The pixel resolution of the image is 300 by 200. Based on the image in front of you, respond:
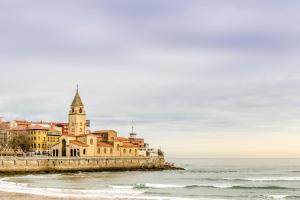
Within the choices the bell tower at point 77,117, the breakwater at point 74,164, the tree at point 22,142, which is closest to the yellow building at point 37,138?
the tree at point 22,142

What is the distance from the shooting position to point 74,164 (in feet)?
317

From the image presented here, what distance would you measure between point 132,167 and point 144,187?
48028 millimetres

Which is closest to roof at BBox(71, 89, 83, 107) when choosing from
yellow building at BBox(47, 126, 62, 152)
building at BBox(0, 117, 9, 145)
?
yellow building at BBox(47, 126, 62, 152)

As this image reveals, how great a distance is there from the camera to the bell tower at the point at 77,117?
11362cm

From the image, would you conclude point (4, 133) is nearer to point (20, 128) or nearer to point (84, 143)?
point (20, 128)

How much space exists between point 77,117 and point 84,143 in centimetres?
878

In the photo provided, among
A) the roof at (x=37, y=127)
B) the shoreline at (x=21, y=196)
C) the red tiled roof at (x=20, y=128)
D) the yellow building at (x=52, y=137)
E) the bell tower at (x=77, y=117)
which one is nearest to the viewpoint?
the shoreline at (x=21, y=196)

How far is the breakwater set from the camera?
284ft

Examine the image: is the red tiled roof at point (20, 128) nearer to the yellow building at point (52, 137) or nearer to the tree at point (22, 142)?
the tree at point (22, 142)

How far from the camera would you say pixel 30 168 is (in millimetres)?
88562

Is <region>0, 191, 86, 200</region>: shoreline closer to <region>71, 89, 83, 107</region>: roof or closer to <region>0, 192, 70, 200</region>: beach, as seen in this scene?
<region>0, 192, 70, 200</region>: beach

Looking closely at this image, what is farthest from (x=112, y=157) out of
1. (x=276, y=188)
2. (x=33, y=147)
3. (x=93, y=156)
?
(x=276, y=188)

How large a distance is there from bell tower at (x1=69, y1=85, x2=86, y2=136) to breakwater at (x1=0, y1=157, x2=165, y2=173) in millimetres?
12571

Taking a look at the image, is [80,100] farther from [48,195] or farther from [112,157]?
[48,195]
